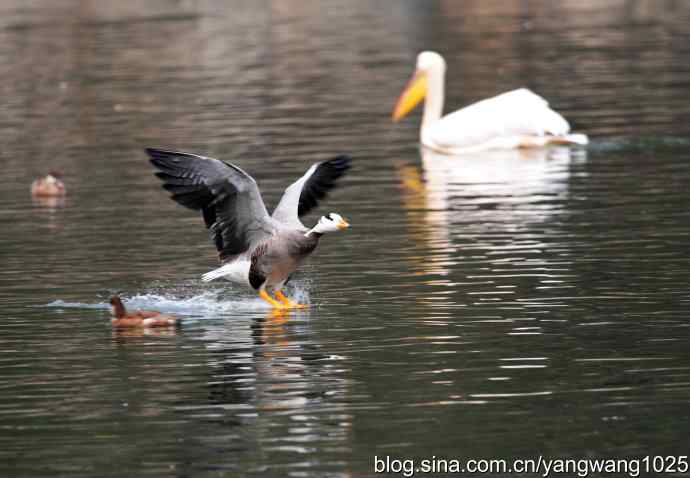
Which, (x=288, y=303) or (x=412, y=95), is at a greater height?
(x=412, y=95)

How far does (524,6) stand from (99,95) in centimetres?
2137

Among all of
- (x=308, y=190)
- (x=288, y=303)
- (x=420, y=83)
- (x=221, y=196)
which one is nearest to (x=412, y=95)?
(x=420, y=83)

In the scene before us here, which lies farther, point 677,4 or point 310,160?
point 677,4

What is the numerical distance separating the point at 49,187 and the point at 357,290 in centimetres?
660

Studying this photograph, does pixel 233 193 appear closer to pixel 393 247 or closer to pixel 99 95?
pixel 393 247

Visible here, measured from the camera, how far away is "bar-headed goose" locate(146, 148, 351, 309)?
505 inches

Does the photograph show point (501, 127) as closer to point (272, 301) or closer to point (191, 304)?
point (272, 301)

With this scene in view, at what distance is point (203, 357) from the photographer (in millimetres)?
11562

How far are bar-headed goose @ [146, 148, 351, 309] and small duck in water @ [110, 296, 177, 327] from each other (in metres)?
0.67

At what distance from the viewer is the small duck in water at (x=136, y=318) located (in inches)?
492

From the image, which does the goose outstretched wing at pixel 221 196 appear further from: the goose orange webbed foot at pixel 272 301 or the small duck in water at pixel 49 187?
the small duck in water at pixel 49 187

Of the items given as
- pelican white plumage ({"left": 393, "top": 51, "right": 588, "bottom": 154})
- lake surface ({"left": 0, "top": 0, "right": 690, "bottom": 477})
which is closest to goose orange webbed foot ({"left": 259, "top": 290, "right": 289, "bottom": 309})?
lake surface ({"left": 0, "top": 0, "right": 690, "bottom": 477})

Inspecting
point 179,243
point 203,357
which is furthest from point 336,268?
point 203,357

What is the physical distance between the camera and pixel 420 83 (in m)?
25.3
